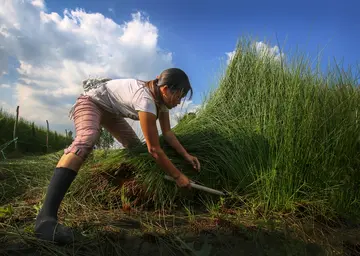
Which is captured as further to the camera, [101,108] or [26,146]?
[26,146]

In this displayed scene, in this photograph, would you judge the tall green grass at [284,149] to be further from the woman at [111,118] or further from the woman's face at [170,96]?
the woman's face at [170,96]

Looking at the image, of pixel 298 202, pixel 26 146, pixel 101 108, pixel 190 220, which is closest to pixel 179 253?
pixel 190 220

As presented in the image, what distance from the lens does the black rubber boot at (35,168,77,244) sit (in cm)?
195

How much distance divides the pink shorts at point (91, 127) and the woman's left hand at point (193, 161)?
0.55 metres

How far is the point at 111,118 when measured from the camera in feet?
9.26

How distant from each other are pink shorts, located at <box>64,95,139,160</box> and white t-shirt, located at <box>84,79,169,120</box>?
0.07 m

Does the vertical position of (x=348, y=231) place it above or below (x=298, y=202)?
below

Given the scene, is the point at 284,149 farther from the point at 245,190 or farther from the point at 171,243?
the point at 171,243

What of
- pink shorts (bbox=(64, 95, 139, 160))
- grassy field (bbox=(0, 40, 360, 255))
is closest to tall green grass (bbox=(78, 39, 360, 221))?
grassy field (bbox=(0, 40, 360, 255))

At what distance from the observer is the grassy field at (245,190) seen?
2031mm

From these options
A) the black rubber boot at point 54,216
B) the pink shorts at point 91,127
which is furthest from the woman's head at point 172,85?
the black rubber boot at point 54,216

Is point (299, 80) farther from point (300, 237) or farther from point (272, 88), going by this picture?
point (300, 237)

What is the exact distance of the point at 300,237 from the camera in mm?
2158

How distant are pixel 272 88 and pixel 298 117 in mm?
489
